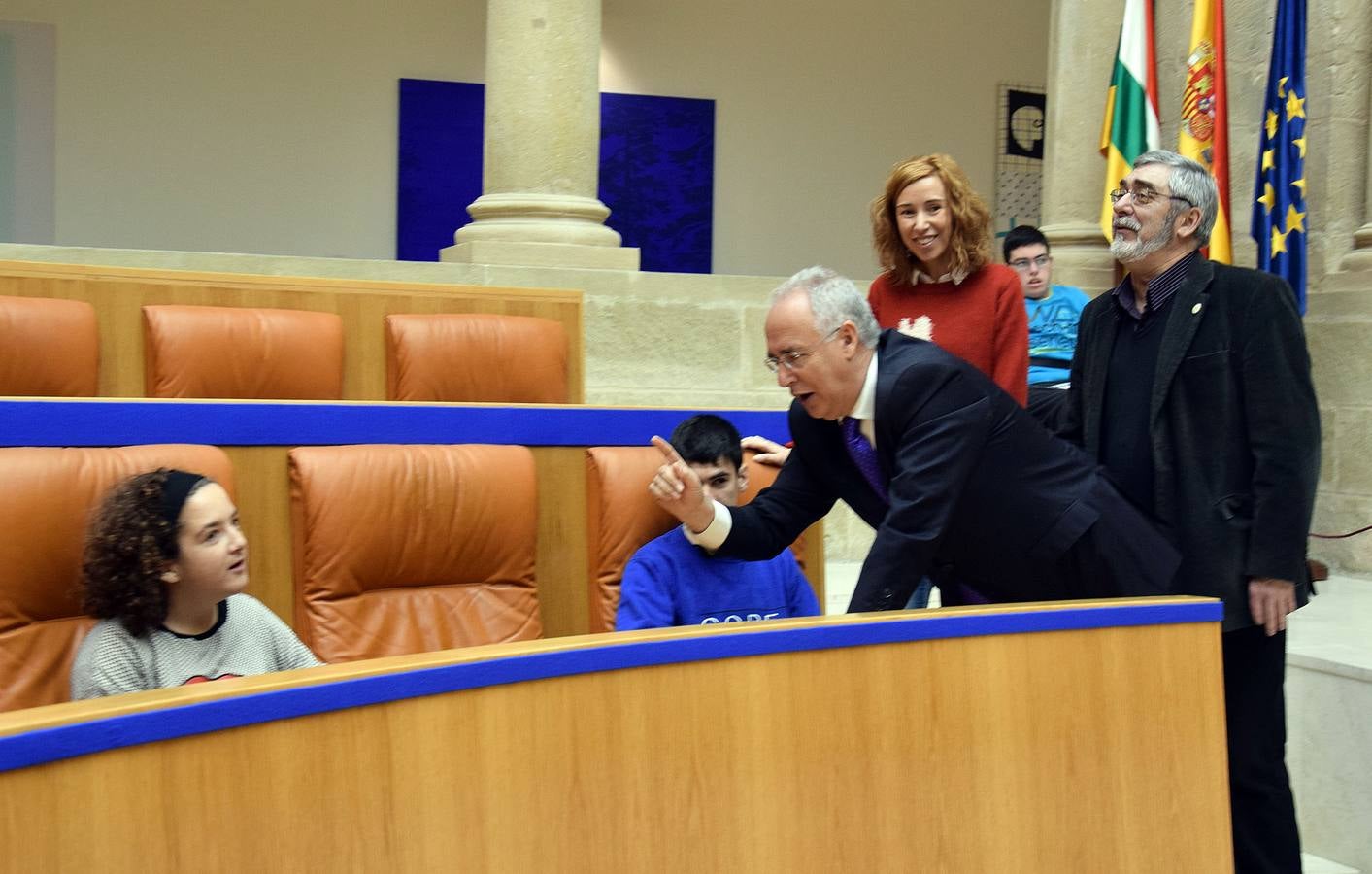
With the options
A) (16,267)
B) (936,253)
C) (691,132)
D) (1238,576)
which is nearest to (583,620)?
(936,253)

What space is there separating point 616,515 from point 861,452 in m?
0.63

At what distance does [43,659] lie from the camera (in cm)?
210

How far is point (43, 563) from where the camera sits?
2.09 meters

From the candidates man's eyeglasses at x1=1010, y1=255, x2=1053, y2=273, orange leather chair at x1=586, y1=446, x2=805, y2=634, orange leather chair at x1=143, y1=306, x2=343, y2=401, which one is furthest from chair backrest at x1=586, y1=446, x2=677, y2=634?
man's eyeglasses at x1=1010, y1=255, x2=1053, y2=273

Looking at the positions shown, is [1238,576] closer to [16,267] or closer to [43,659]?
[43,659]

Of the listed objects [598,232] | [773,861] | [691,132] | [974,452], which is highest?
[691,132]

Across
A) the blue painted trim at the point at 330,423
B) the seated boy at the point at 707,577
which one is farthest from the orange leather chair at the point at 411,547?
the seated boy at the point at 707,577

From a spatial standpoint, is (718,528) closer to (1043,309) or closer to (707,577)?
(707,577)

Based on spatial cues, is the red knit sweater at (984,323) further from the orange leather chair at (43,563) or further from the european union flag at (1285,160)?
the european union flag at (1285,160)

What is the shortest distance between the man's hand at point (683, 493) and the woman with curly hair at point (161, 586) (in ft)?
2.10

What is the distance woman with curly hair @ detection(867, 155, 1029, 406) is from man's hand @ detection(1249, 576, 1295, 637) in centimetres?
60

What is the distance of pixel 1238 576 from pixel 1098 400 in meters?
0.35

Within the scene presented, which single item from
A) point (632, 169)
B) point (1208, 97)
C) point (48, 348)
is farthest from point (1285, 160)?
point (632, 169)

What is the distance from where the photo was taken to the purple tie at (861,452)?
2.05 metres
